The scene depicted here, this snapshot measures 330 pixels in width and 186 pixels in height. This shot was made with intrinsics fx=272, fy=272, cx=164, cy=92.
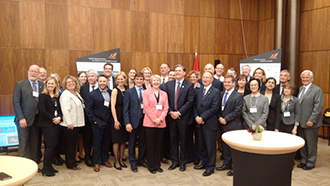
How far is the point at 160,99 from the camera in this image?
171 inches

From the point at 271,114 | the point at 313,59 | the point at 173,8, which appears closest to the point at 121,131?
the point at 271,114

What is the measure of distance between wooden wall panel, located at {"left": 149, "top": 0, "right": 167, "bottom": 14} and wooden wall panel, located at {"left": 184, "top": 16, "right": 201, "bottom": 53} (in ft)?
2.35

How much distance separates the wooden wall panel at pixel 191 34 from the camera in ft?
25.6

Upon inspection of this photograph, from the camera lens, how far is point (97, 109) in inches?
176

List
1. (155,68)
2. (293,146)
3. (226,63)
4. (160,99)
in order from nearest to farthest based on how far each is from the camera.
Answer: (293,146)
(160,99)
(155,68)
(226,63)

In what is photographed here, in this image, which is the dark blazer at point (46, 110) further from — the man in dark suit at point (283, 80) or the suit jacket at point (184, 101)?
the man in dark suit at point (283, 80)

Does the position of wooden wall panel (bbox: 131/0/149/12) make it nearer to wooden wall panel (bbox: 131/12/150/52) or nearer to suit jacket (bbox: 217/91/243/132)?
wooden wall panel (bbox: 131/12/150/52)

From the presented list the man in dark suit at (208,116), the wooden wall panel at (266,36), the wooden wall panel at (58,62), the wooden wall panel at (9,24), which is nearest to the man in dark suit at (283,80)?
the man in dark suit at (208,116)

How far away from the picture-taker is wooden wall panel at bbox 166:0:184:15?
7543 mm

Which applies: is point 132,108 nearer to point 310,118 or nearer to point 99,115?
point 99,115

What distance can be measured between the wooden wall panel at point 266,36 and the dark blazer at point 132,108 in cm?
558

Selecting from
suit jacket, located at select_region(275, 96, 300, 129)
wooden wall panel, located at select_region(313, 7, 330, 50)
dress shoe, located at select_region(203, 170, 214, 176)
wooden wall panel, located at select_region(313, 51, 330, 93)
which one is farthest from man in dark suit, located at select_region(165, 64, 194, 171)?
wooden wall panel, located at select_region(313, 7, 330, 50)

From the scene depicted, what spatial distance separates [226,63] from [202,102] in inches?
169

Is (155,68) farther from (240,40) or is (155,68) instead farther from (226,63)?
(240,40)
